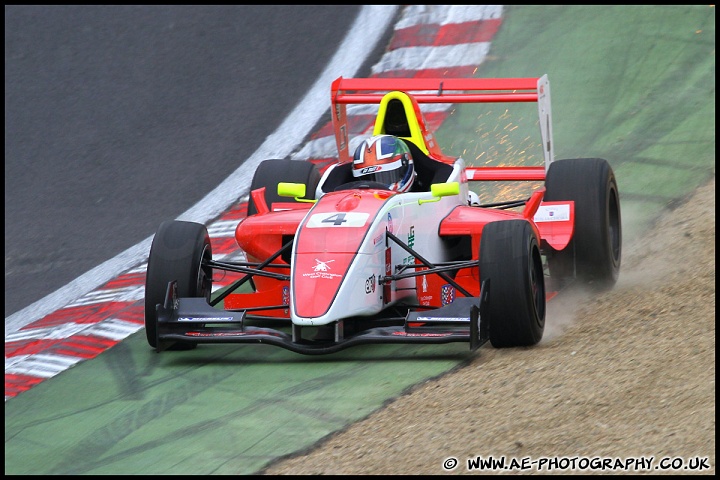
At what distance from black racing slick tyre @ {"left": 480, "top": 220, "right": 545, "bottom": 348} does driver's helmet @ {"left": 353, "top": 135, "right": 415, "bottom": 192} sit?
1.31m

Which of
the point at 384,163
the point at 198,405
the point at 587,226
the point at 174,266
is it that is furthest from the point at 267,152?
the point at 198,405

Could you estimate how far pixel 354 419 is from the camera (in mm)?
7211

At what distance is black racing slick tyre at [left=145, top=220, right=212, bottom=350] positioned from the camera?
28.4ft

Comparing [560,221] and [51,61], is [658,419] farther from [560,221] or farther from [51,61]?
[51,61]

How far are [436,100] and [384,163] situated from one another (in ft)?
4.07

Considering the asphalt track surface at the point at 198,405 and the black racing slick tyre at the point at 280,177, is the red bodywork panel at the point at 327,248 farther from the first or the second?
the black racing slick tyre at the point at 280,177

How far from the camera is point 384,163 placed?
9430 mm

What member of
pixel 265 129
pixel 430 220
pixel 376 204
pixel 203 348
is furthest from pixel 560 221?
pixel 265 129

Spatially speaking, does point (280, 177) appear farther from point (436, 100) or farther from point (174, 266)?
point (174, 266)

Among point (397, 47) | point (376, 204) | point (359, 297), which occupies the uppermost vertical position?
point (397, 47)

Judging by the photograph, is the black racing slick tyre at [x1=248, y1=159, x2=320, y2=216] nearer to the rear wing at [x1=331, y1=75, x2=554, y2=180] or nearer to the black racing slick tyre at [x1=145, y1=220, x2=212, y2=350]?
the rear wing at [x1=331, y1=75, x2=554, y2=180]

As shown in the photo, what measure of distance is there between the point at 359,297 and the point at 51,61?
9.12 meters

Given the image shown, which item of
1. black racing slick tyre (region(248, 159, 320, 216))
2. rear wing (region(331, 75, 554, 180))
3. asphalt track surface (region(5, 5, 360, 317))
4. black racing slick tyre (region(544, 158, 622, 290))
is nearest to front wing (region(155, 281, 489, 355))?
black racing slick tyre (region(544, 158, 622, 290))

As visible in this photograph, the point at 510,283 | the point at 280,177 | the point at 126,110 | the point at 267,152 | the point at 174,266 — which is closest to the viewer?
the point at 510,283
